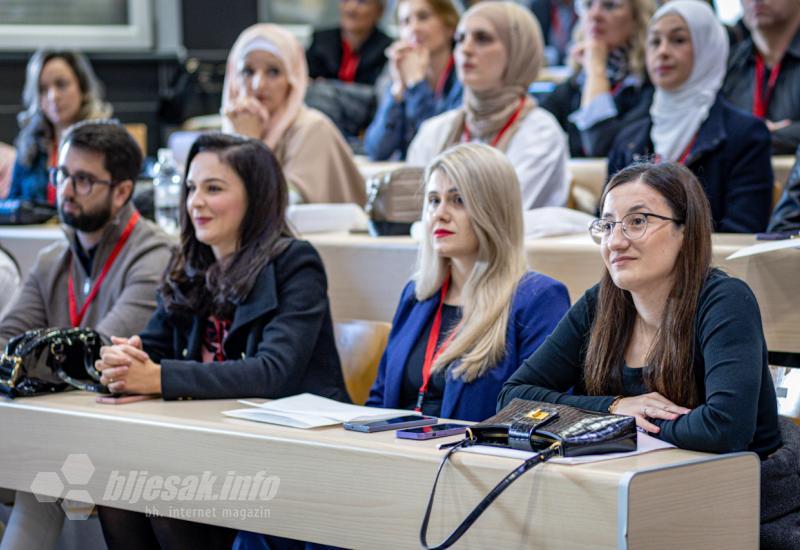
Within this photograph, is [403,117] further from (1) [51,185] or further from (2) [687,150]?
(2) [687,150]

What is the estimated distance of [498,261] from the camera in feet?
9.35

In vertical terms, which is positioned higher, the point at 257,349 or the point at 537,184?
the point at 537,184

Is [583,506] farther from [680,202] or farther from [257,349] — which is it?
[257,349]

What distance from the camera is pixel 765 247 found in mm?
2723

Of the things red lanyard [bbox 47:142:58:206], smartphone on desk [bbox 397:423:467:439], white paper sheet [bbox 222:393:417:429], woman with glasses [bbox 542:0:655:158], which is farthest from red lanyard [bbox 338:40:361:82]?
smartphone on desk [bbox 397:423:467:439]

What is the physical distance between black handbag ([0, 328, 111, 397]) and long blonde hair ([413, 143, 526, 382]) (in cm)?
82

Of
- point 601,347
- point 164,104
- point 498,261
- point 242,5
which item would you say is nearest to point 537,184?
point 498,261

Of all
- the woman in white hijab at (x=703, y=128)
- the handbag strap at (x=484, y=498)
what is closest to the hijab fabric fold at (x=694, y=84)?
the woman in white hijab at (x=703, y=128)

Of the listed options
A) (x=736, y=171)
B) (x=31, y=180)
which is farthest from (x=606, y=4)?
(x=31, y=180)

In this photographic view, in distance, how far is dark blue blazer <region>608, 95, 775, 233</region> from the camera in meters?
3.63

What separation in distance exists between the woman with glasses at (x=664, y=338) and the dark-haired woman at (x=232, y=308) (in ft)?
2.19

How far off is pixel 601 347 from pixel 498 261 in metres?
0.53

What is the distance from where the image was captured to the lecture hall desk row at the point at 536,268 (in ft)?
9.35

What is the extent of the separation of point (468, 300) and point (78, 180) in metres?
1.30
